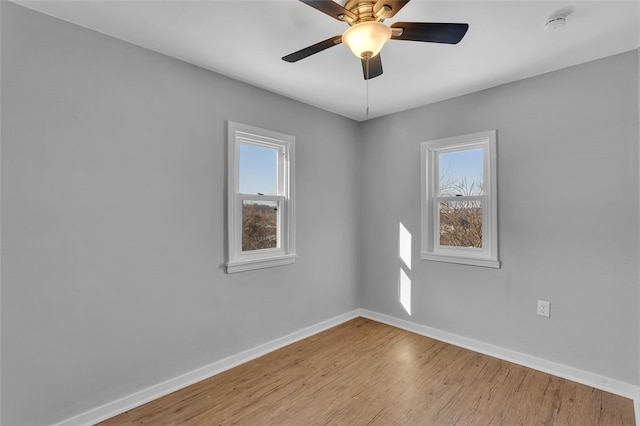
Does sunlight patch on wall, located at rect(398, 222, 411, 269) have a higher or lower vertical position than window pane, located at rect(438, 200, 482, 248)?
lower

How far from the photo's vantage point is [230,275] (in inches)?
106

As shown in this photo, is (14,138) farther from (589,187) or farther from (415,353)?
(589,187)

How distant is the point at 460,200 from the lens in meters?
3.21

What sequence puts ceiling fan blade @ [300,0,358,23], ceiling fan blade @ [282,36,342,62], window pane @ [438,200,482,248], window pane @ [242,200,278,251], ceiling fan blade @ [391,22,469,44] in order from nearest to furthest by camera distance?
ceiling fan blade @ [300,0,358,23], ceiling fan blade @ [391,22,469,44], ceiling fan blade @ [282,36,342,62], window pane @ [242,200,278,251], window pane @ [438,200,482,248]

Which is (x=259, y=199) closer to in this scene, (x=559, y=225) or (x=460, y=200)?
(x=460, y=200)

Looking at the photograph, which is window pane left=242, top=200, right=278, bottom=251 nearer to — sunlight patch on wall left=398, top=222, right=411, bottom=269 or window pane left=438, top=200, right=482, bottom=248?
sunlight patch on wall left=398, top=222, right=411, bottom=269

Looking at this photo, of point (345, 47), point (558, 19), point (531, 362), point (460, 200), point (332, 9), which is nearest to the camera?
point (332, 9)

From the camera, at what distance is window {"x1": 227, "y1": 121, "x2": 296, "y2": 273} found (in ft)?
8.95

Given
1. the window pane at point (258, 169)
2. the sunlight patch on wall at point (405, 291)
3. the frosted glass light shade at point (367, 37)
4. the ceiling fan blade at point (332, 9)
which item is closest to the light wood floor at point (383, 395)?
the sunlight patch on wall at point (405, 291)

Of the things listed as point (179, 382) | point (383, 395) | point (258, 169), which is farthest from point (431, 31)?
point (179, 382)

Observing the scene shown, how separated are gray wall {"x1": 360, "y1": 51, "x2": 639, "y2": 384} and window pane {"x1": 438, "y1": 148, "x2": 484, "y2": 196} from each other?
227 mm

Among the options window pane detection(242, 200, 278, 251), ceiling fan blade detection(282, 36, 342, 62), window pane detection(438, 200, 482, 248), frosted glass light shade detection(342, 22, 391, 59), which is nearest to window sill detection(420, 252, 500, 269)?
window pane detection(438, 200, 482, 248)

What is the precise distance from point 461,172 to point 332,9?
7.73ft

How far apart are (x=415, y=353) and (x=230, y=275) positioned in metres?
1.89
